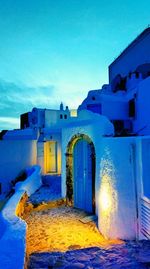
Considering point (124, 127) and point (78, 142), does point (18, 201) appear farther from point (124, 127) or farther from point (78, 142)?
point (124, 127)

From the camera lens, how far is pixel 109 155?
7.79 m

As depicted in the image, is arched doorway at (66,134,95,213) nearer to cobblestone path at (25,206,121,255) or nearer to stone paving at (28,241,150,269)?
cobblestone path at (25,206,121,255)

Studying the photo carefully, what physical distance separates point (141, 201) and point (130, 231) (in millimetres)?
1090

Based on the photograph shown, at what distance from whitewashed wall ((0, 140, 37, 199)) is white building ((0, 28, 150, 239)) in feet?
0.22

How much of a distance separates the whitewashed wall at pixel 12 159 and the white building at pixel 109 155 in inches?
2.7

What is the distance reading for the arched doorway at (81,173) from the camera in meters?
9.82

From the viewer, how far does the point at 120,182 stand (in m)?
7.13

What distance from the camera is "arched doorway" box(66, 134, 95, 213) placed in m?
9.82

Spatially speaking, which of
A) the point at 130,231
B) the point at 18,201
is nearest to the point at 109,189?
the point at 130,231

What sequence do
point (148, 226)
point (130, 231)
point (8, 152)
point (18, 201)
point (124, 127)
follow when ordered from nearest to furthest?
point (148, 226) < point (130, 231) < point (18, 201) < point (124, 127) < point (8, 152)

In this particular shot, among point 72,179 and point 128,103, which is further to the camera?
point 128,103

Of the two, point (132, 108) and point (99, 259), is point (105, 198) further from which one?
point (132, 108)

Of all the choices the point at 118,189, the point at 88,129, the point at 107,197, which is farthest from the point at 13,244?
the point at 88,129

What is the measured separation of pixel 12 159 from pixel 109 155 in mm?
10625
